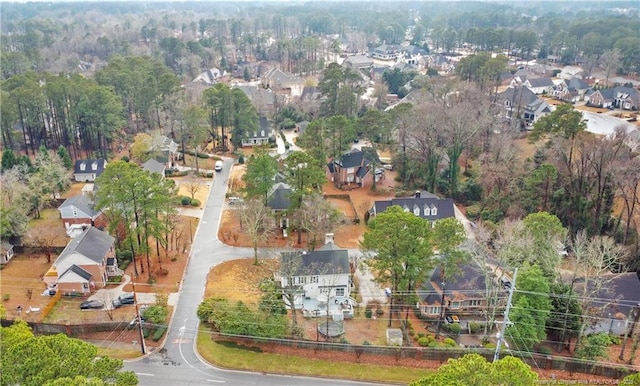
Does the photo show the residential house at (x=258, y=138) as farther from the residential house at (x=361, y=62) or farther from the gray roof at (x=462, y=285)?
the residential house at (x=361, y=62)

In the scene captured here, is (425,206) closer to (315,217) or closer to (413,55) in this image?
(315,217)

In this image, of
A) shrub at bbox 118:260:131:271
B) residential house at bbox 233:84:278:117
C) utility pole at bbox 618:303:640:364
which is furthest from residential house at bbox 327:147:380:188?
utility pole at bbox 618:303:640:364

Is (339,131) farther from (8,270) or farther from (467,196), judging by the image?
(8,270)

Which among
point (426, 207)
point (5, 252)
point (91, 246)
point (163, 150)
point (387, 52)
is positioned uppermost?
point (387, 52)

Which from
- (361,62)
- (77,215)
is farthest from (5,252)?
Answer: (361,62)

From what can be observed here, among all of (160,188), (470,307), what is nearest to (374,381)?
(470,307)

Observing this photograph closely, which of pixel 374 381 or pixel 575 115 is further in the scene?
pixel 575 115

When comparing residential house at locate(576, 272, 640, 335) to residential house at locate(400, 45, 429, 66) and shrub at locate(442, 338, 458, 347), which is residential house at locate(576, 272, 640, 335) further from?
residential house at locate(400, 45, 429, 66)
